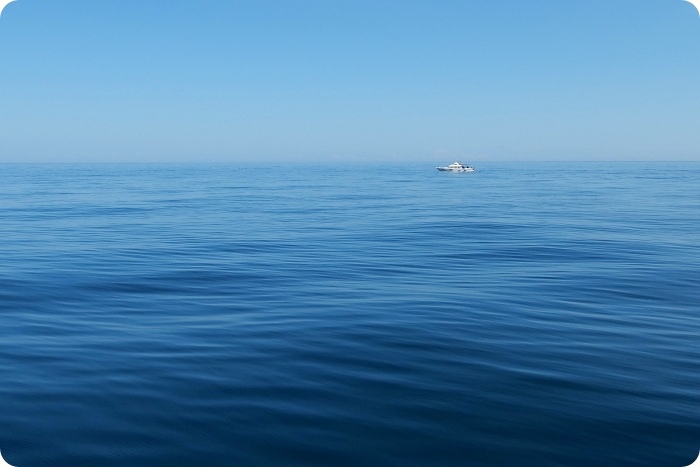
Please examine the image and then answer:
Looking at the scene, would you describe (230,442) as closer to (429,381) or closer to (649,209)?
(429,381)

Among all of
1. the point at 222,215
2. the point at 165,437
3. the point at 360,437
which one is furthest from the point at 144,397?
the point at 222,215

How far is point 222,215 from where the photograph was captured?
34.9m

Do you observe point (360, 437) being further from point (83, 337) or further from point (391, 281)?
point (391, 281)

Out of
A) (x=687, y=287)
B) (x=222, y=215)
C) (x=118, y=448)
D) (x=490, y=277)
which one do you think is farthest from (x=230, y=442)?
(x=222, y=215)

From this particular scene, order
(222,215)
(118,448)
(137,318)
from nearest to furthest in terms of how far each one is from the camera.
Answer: (118,448) < (137,318) < (222,215)

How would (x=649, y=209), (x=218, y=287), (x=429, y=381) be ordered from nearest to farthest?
(x=429, y=381) → (x=218, y=287) → (x=649, y=209)

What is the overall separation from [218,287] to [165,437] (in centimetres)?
801

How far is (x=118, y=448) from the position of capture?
6008 millimetres

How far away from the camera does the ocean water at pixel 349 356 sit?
616cm

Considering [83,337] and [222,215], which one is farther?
[222,215]

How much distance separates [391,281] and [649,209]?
2900 centimetres

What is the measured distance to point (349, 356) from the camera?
29.3 ft

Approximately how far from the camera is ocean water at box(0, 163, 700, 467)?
20.2ft

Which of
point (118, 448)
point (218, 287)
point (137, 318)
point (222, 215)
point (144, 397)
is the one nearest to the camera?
→ point (118, 448)
